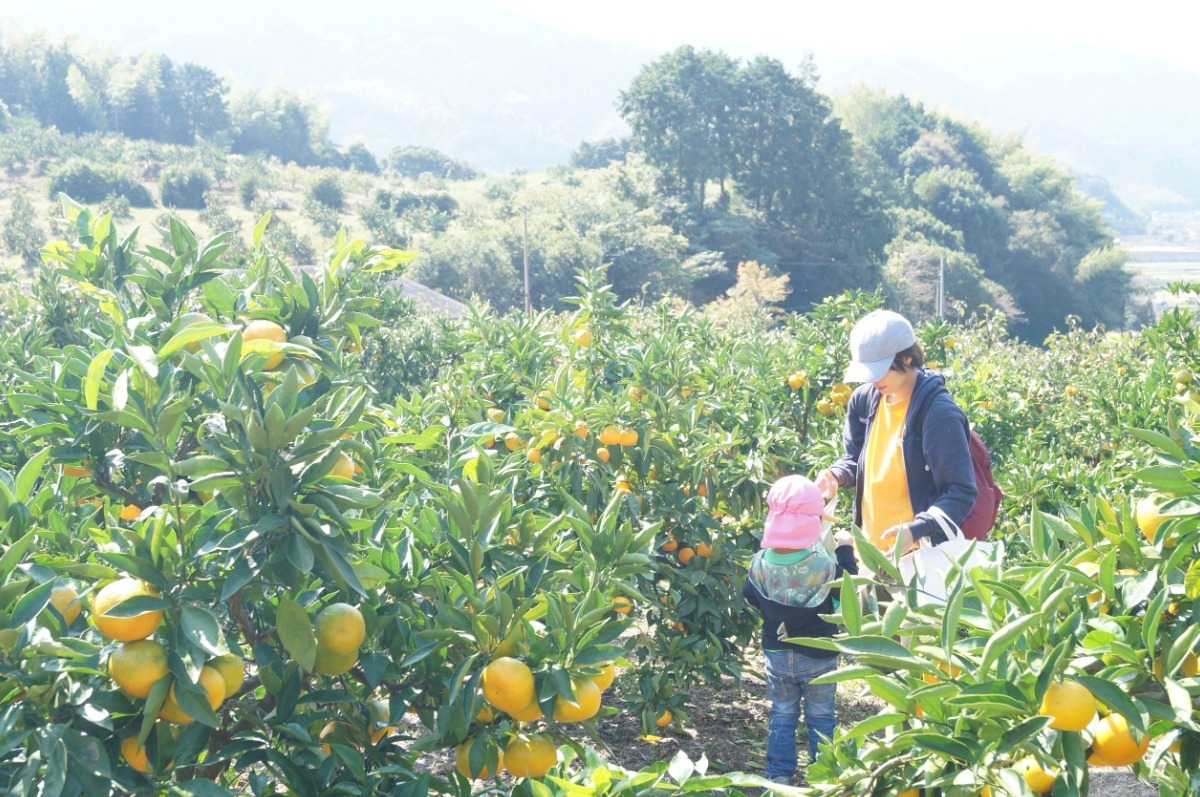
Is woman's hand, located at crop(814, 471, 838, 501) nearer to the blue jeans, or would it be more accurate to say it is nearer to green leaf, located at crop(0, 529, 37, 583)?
the blue jeans

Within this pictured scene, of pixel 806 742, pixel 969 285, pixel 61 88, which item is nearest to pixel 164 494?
pixel 806 742

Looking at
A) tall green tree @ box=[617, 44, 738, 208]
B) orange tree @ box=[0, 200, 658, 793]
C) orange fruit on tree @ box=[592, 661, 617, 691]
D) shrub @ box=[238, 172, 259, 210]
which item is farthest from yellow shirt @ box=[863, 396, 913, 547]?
shrub @ box=[238, 172, 259, 210]

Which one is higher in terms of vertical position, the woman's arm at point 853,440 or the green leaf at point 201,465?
the green leaf at point 201,465

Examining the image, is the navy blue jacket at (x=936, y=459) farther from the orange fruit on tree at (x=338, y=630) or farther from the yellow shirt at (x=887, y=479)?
the orange fruit on tree at (x=338, y=630)

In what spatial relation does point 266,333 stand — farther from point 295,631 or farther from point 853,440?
point 853,440

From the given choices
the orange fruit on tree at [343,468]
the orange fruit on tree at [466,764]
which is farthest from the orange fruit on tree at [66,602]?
the orange fruit on tree at [466,764]

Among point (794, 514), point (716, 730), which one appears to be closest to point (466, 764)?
point (794, 514)

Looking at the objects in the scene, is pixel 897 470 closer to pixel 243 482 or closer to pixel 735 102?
pixel 243 482

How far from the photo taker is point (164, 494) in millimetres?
1966

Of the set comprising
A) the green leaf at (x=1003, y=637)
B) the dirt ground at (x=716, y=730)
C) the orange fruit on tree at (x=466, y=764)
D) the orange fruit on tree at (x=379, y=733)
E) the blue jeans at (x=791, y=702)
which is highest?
the green leaf at (x=1003, y=637)

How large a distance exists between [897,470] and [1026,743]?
170 cm

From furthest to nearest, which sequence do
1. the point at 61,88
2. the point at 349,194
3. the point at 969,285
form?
the point at 61,88 < the point at 349,194 < the point at 969,285

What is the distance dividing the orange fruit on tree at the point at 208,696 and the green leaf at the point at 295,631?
0.30 ft

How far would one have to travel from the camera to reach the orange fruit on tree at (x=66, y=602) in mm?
1407
